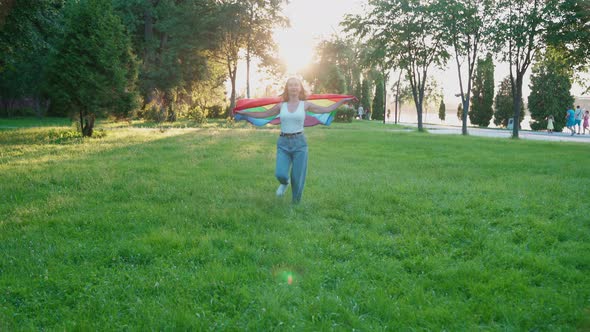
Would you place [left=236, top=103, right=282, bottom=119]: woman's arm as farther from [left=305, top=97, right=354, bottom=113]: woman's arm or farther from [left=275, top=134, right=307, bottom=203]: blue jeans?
[left=275, top=134, right=307, bottom=203]: blue jeans

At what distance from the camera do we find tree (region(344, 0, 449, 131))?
31531mm

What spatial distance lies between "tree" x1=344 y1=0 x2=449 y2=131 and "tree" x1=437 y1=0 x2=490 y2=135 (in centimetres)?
107

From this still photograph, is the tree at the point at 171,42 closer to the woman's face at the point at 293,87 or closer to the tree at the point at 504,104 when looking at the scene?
Answer: the woman's face at the point at 293,87

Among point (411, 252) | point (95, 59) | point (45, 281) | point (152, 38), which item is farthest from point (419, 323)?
point (152, 38)

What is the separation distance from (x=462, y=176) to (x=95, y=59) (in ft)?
55.7

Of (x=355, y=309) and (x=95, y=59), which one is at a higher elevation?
(x=95, y=59)

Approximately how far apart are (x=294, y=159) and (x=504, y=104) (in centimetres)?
4689

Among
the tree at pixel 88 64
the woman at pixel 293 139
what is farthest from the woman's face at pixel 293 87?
the tree at pixel 88 64

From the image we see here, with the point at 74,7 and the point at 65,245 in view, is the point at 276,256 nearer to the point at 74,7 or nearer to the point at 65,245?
the point at 65,245

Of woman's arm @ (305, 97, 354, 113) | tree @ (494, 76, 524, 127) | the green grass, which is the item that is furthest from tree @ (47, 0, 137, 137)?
tree @ (494, 76, 524, 127)

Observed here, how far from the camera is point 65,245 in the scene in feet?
18.9

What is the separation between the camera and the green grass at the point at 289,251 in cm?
408

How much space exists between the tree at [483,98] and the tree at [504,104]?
0.99 metres

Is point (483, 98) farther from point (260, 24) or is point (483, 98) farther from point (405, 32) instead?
point (260, 24)
